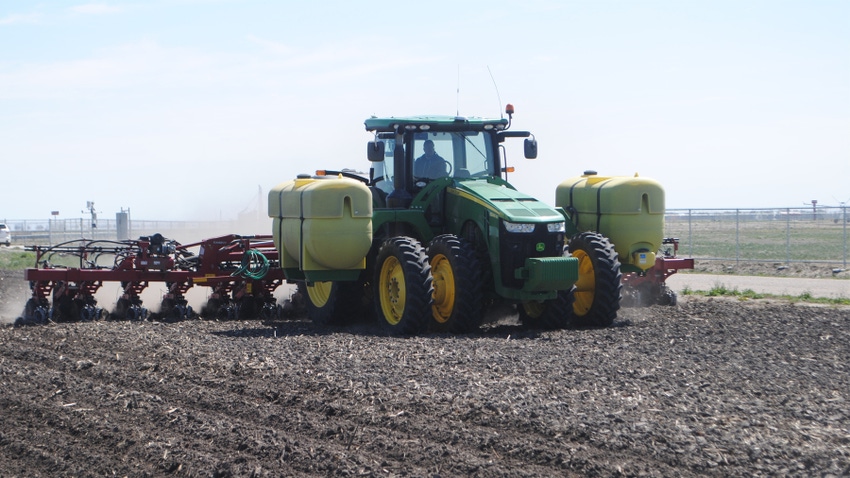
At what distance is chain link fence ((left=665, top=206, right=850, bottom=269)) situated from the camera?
2802cm

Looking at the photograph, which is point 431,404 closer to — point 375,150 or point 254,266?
point 375,150

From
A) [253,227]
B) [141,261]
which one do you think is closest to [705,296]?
[141,261]

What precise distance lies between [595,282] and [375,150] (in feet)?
10.6

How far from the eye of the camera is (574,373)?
29.9 feet

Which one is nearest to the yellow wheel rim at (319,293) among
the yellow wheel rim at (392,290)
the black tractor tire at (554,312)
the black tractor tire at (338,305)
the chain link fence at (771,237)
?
the black tractor tire at (338,305)

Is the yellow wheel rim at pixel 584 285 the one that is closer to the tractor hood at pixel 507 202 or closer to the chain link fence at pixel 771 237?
the tractor hood at pixel 507 202

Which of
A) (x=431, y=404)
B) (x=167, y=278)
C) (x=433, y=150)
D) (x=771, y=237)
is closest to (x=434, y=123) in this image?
(x=433, y=150)

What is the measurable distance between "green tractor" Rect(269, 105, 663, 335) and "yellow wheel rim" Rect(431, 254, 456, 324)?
19 millimetres

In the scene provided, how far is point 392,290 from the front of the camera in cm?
1273

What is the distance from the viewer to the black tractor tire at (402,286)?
11906 mm

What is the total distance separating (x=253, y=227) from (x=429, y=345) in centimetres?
2461

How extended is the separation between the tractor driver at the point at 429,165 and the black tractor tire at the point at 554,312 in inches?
85.8

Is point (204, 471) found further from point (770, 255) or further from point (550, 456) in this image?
point (770, 255)

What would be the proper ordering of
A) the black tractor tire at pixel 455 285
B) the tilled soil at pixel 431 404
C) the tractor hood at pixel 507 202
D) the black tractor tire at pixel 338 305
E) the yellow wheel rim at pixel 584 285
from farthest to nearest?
the black tractor tire at pixel 338 305 → the yellow wheel rim at pixel 584 285 → the tractor hood at pixel 507 202 → the black tractor tire at pixel 455 285 → the tilled soil at pixel 431 404
